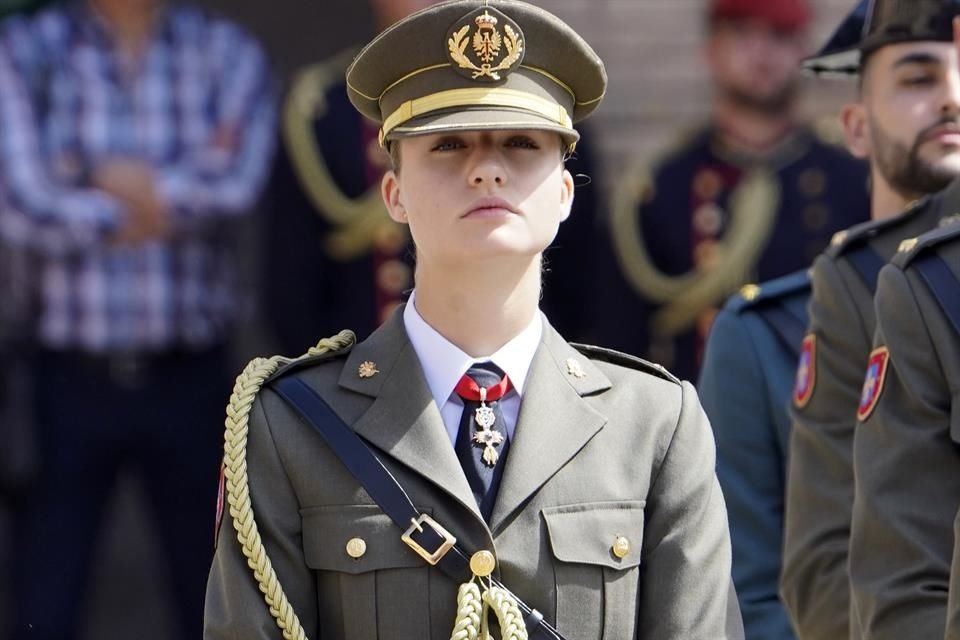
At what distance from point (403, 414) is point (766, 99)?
4172mm

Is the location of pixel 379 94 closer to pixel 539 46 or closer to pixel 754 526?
pixel 539 46

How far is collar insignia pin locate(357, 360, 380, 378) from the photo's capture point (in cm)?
327

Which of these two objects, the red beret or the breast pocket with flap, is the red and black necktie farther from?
the red beret

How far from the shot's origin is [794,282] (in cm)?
488

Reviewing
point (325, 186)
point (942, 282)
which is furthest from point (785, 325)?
point (325, 186)

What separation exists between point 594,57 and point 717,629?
880mm

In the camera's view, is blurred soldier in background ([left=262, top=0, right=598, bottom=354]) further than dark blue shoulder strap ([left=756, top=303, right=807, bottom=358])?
Yes

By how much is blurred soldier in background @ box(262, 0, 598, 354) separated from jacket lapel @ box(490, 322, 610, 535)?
3452mm

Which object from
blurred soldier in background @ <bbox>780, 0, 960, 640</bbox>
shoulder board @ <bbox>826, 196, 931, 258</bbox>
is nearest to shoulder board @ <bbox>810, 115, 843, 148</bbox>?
blurred soldier in background @ <bbox>780, 0, 960, 640</bbox>

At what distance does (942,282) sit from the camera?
3447 millimetres

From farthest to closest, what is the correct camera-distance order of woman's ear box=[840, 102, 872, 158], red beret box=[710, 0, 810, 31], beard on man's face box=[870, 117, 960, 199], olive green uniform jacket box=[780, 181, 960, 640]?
red beret box=[710, 0, 810, 31] < woman's ear box=[840, 102, 872, 158] < beard on man's face box=[870, 117, 960, 199] < olive green uniform jacket box=[780, 181, 960, 640]

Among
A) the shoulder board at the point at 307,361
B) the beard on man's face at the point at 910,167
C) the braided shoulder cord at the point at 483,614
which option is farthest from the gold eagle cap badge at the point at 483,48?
the beard on man's face at the point at 910,167

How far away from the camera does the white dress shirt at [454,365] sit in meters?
3.24

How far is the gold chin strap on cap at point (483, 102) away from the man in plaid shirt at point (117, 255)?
363 cm
